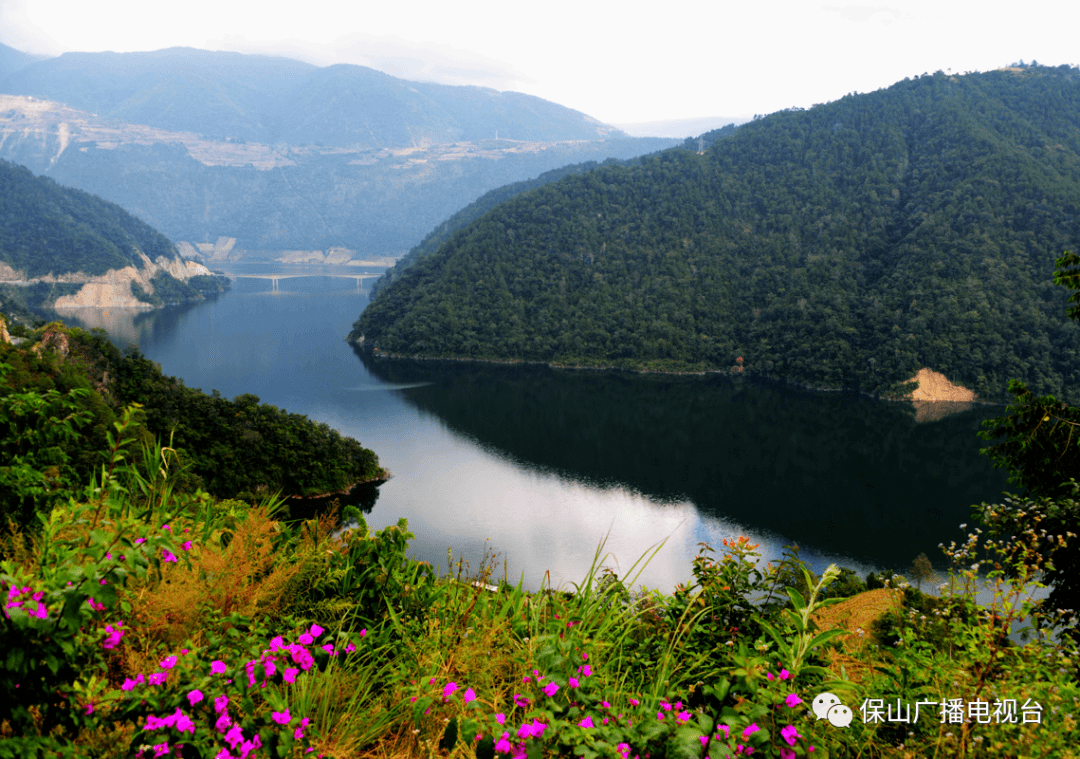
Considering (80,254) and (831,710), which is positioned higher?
Result: (80,254)

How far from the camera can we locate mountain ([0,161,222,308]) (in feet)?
397

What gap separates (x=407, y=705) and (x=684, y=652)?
1.39 m

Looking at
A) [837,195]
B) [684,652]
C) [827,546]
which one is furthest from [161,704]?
[837,195]

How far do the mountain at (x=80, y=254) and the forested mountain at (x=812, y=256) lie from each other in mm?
63882

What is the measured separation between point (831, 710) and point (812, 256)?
331 ft

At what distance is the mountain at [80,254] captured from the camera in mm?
120938

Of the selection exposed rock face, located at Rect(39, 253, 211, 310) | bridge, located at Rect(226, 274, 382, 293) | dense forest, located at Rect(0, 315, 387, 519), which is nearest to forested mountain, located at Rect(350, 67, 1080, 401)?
dense forest, located at Rect(0, 315, 387, 519)

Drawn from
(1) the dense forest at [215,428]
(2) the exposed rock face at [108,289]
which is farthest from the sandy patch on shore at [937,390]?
(2) the exposed rock face at [108,289]

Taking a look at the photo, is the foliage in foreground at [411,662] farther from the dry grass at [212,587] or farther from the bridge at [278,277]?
the bridge at [278,277]

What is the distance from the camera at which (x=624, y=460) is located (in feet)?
160

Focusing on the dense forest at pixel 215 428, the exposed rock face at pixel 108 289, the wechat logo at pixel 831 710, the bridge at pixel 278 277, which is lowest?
the dense forest at pixel 215 428

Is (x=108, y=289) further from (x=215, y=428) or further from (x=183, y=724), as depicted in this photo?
(x=183, y=724)

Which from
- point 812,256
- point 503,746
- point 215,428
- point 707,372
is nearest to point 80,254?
point 215,428

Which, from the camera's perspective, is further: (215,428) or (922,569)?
(215,428)
